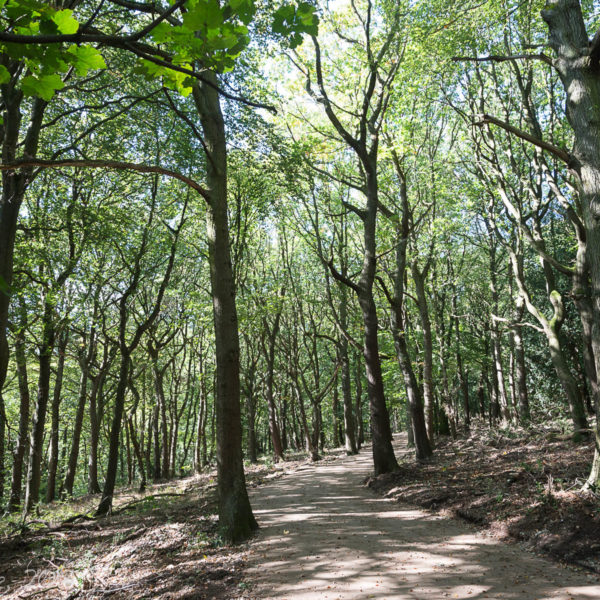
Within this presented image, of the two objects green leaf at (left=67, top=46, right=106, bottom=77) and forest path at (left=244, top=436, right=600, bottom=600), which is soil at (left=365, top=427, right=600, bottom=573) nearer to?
forest path at (left=244, top=436, right=600, bottom=600)

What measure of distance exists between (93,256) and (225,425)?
12112 millimetres

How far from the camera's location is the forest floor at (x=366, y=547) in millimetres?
4613

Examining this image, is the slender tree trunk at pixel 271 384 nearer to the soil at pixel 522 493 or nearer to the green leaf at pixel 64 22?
the soil at pixel 522 493

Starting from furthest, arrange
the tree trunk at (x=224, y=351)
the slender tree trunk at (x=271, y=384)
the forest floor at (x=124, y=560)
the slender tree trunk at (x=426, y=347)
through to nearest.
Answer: the slender tree trunk at (x=271, y=384) → the slender tree trunk at (x=426, y=347) → the tree trunk at (x=224, y=351) → the forest floor at (x=124, y=560)

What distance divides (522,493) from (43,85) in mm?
8228

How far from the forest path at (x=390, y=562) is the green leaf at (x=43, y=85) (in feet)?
16.6

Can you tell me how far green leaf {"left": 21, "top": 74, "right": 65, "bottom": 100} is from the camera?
2176mm

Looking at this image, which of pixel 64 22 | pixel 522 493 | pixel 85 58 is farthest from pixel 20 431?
pixel 64 22

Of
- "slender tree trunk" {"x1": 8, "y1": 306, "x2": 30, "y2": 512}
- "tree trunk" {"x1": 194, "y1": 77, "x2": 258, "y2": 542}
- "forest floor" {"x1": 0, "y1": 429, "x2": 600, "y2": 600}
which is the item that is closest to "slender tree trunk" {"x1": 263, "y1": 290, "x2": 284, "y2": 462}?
"slender tree trunk" {"x1": 8, "y1": 306, "x2": 30, "y2": 512}

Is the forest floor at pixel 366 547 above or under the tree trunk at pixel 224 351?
under

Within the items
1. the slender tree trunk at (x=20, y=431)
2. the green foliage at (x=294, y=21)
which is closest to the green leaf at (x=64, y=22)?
the green foliage at (x=294, y=21)

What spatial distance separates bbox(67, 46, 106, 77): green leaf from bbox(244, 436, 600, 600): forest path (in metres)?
5.10

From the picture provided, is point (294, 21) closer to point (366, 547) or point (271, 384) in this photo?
point (366, 547)

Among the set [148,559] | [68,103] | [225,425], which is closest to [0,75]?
[225,425]
